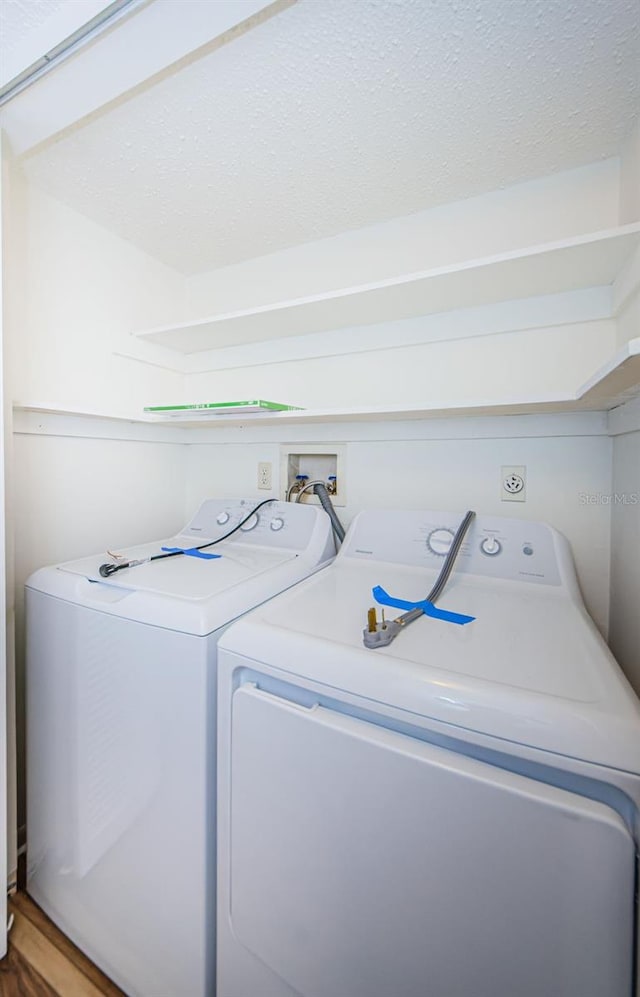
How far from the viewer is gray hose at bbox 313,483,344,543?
1465 mm

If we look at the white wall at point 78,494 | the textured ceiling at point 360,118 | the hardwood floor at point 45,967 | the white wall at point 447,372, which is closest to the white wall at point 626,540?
the white wall at point 447,372

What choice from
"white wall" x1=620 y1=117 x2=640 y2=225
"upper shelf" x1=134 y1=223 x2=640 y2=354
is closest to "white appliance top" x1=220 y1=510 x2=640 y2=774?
"upper shelf" x1=134 y1=223 x2=640 y2=354

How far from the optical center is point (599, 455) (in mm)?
1187

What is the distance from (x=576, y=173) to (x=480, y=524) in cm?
105

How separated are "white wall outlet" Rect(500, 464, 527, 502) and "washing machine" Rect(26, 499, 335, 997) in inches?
27.6

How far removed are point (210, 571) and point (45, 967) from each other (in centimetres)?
108

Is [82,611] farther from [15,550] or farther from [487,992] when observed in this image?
[487,992]

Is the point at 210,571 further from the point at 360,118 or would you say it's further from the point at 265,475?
the point at 360,118

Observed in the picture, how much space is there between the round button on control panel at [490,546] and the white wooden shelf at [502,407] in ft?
1.22

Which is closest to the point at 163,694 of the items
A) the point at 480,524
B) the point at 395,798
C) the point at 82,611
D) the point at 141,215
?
the point at 82,611

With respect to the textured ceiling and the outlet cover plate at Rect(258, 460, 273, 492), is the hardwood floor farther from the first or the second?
the textured ceiling

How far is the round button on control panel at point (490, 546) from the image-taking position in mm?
1121

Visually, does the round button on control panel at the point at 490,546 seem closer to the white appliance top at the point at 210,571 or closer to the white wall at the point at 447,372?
the white wall at the point at 447,372

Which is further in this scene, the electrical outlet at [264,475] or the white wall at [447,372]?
the electrical outlet at [264,475]
